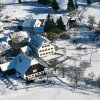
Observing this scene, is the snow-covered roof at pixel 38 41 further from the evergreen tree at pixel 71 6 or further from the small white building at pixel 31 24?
the evergreen tree at pixel 71 6

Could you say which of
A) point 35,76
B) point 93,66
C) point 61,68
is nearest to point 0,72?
point 35,76

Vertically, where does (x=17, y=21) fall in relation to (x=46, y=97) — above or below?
above

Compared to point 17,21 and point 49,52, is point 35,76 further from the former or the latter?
point 17,21

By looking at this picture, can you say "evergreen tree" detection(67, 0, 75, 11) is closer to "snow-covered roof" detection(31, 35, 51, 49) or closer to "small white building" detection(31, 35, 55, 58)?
"snow-covered roof" detection(31, 35, 51, 49)

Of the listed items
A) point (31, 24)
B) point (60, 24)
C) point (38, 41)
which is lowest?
point (38, 41)

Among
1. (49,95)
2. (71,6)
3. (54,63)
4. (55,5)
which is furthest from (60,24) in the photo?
(49,95)

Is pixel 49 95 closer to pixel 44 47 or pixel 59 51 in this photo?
pixel 44 47

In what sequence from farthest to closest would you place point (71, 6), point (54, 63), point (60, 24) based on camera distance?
point (71, 6)
point (60, 24)
point (54, 63)

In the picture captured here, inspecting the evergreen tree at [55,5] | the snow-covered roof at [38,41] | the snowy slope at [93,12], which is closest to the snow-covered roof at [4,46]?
the snow-covered roof at [38,41]
